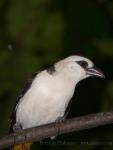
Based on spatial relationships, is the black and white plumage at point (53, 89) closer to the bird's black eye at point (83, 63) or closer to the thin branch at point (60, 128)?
the bird's black eye at point (83, 63)

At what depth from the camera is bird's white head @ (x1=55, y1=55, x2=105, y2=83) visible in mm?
3180

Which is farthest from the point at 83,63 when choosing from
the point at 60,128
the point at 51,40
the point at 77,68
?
the point at 60,128

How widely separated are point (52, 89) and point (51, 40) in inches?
19.1

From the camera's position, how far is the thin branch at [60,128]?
2.21 m

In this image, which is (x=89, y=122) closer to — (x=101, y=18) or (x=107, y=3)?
(x=101, y=18)

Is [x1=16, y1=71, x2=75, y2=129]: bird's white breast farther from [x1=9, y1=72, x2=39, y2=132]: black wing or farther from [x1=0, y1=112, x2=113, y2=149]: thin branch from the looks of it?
[x1=0, y1=112, x2=113, y2=149]: thin branch

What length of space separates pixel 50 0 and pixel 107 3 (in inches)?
15.8

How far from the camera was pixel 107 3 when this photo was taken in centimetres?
381

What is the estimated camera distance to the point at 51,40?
3.51 meters

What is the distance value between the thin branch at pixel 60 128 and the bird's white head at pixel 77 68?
3.08ft

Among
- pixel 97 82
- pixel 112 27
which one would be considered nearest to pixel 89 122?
pixel 112 27

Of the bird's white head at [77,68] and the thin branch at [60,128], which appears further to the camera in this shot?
the bird's white head at [77,68]

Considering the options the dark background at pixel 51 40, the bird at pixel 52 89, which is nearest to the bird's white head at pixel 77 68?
the bird at pixel 52 89

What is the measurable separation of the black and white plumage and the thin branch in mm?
863
